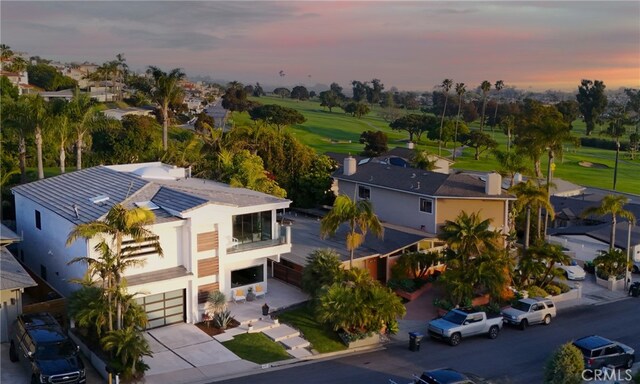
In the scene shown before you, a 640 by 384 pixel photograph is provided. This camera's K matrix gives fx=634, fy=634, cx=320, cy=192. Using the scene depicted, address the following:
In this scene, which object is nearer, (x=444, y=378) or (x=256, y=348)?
(x=444, y=378)

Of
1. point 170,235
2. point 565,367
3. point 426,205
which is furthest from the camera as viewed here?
point 426,205

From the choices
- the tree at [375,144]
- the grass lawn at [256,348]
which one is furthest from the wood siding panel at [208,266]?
the tree at [375,144]

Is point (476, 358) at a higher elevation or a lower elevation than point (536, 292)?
lower

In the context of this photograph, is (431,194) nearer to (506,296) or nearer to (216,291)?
(506,296)

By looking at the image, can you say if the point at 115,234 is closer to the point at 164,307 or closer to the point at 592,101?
the point at 164,307

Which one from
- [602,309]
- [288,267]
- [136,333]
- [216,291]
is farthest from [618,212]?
[136,333]

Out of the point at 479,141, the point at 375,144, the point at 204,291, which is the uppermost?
the point at 375,144

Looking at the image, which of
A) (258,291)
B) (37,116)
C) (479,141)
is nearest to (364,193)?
(258,291)

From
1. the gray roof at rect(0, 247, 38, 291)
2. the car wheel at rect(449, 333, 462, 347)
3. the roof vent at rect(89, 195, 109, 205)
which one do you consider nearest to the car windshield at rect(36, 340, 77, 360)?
the gray roof at rect(0, 247, 38, 291)
